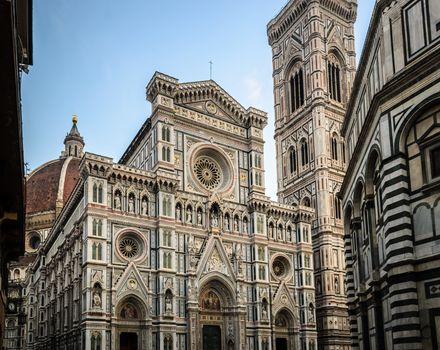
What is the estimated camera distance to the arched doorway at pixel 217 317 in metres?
45.4

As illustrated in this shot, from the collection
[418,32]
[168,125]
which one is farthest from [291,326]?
[418,32]

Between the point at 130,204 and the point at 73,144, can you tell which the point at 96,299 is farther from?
the point at 73,144

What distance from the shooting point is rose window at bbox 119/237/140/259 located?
4278cm

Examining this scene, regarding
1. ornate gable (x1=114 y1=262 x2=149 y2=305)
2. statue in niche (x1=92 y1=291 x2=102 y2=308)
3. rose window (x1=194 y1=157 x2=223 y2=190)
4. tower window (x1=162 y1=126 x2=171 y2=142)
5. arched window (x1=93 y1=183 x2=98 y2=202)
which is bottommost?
statue in niche (x1=92 y1=291 x2=102 y2=308)

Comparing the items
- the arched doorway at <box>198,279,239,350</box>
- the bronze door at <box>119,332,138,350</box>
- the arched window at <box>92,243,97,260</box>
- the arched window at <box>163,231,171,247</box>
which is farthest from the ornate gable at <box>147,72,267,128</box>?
the bronze door at <box>119,332,138,350</box>

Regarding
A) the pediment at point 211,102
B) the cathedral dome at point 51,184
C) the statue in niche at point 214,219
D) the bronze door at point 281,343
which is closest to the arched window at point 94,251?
the statue in niche at point 214,219

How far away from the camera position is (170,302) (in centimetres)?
4291

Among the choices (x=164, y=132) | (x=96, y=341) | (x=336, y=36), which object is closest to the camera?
(x=96, y=341)

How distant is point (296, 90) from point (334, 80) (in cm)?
430

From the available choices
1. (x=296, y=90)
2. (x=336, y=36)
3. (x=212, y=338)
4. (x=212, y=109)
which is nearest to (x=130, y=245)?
(x=212, y=338)

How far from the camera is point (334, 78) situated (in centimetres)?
6412

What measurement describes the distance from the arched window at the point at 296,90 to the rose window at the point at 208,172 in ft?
56.8

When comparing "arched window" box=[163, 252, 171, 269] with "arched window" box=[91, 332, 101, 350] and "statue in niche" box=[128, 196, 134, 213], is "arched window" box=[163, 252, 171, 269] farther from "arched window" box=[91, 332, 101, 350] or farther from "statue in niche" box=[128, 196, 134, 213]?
"arched window" box=[91, 332, 101, 350]

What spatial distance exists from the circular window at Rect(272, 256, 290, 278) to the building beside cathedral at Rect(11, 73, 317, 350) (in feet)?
0.32
